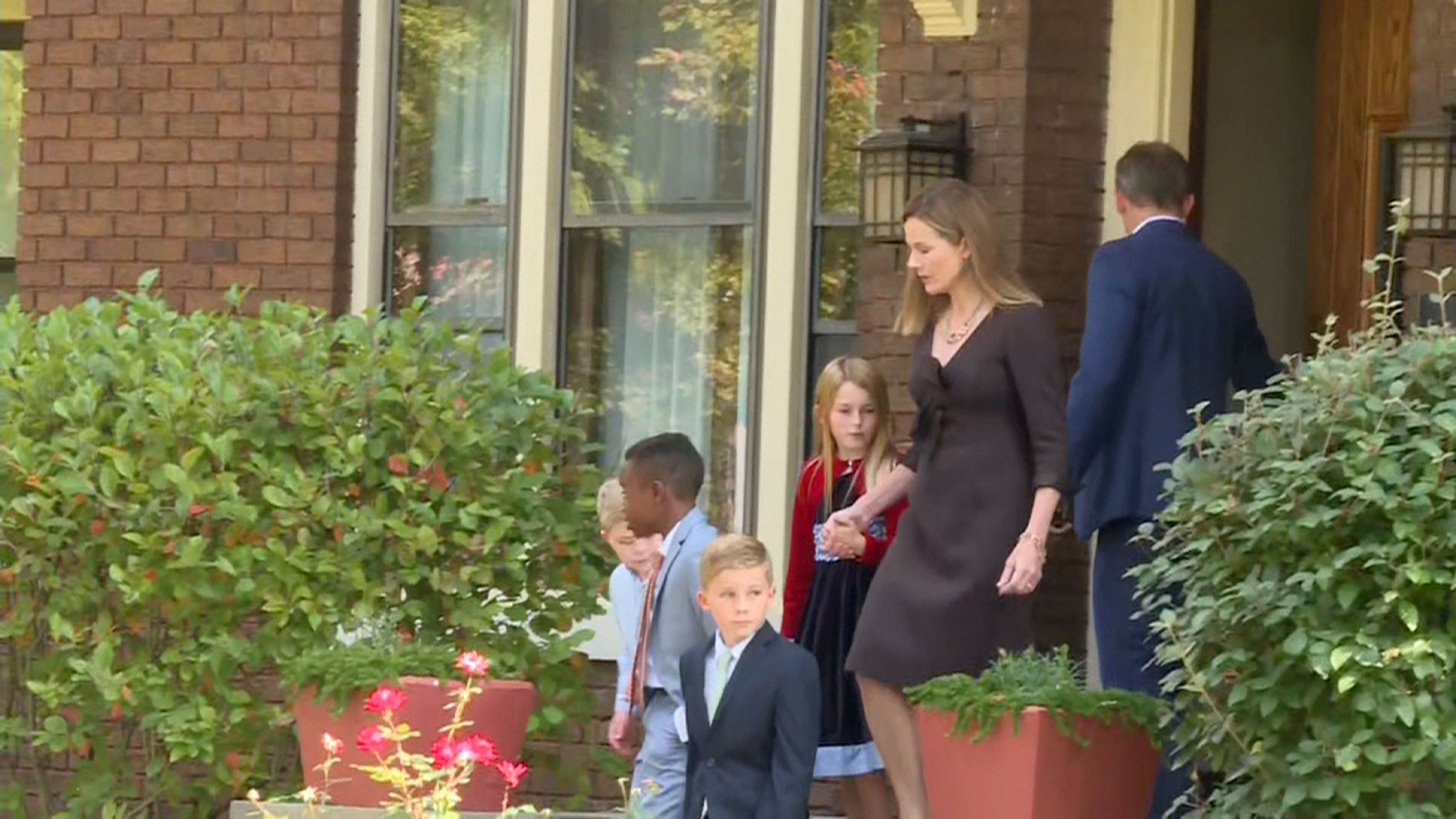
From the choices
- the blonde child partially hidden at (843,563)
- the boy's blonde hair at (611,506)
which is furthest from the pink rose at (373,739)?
the blonde child partially hidden at (843,563)

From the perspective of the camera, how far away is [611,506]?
794 cm

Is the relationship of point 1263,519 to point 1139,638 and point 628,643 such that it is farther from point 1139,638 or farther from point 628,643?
Answer: point 628,643

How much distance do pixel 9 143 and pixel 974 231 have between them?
5337 mm

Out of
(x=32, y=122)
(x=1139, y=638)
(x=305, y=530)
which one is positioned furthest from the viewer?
(x=32, y=122)

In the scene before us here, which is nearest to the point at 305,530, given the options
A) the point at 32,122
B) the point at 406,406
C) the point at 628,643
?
the point at 406,406

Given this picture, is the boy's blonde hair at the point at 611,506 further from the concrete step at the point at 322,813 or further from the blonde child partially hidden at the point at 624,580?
the concrete step at the point at 322,813

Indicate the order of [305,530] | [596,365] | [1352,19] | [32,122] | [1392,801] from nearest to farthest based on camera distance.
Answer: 1. [1392,801]
2. [305,530]
3. [1352,19]
4. [596,365]
5. [32,122]

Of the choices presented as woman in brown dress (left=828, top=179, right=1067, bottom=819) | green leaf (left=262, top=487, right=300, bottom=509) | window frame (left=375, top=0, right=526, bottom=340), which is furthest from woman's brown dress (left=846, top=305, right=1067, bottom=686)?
window frame (left=375, top=0, right=526, bottom=340)

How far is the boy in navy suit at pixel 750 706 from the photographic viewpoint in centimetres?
668

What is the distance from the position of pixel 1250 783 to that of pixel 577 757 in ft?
12.0

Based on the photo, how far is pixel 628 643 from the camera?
7637 mm

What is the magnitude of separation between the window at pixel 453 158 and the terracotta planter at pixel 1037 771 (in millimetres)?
3595

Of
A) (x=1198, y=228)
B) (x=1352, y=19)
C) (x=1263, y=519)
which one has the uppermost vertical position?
(x=1352, y=19)

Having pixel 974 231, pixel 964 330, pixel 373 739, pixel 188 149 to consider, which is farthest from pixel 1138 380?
pixel 188 149
